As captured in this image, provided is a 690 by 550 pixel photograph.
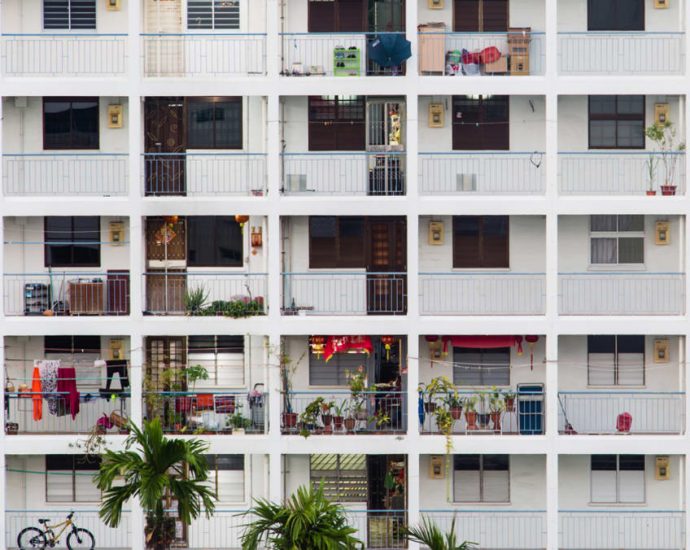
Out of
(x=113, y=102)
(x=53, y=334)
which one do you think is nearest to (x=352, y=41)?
(x=113, y=102)

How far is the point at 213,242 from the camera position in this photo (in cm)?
3055

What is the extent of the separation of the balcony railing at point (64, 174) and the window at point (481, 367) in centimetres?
880

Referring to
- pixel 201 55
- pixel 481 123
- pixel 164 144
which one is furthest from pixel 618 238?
pixel 164 144

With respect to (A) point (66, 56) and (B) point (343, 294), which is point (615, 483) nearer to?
(B) point (343, 294)

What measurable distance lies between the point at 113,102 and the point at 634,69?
40.0 feet

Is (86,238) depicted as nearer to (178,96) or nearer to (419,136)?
(178,96)

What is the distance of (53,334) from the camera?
29266 mm

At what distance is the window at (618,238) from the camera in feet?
99.2

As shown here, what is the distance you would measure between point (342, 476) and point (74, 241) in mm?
8434

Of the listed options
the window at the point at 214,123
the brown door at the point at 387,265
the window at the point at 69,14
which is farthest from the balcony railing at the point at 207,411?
the window at the point at 69,14

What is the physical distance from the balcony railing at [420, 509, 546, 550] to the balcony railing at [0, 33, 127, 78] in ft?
41.6

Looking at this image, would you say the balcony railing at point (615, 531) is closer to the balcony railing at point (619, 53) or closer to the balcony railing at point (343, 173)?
the balcony railing at point (343, 173)

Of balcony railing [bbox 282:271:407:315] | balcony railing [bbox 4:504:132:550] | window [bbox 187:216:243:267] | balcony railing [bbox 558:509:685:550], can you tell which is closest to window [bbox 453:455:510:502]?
balcony railing [bbox 558:509:685:550]

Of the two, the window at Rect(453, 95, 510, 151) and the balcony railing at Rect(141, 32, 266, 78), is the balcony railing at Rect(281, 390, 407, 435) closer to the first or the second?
the window at Rect(453, 95, 510, 151)
